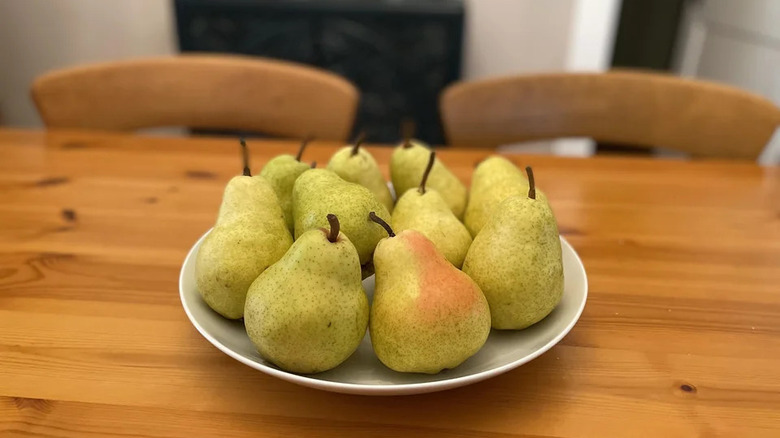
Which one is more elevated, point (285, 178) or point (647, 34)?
point (285, 178)

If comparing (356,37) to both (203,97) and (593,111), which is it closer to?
(203,97)

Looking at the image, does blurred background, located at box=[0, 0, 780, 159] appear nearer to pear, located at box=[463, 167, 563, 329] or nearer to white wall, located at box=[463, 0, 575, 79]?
white wall, located at box=[463, 0, 575, 79]

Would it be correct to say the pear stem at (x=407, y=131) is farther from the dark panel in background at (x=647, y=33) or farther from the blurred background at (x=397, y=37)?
the dark panel in background at (x=647, y=33)

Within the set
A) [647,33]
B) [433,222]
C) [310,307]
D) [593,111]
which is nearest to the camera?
[310,307]

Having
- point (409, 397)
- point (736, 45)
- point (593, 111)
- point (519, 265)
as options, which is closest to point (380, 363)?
point (409, 397)

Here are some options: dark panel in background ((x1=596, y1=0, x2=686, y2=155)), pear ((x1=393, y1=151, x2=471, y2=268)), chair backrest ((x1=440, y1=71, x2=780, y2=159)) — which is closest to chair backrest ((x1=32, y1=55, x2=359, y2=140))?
chair backrest ((x1=440, y1=71, x2=780, y2=159))

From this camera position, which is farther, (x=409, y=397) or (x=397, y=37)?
(x=397, y=37)
